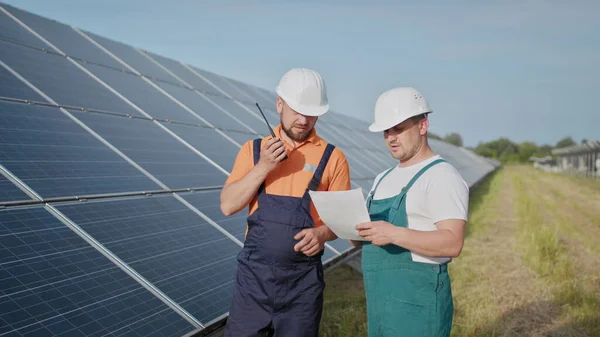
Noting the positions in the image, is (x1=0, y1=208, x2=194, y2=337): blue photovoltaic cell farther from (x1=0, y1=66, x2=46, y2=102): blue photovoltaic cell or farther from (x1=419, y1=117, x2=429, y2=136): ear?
(x1=0, y1=66, x2=46, y2=102): blue photovoltaic cell

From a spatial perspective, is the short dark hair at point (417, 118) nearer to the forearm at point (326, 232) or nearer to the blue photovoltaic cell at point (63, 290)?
the forearm at point (326, 232)

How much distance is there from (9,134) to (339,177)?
116 inches

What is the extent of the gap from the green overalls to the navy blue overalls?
0.39 metres

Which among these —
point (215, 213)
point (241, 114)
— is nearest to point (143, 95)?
point (241, 114)

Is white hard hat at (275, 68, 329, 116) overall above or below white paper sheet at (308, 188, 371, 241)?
above

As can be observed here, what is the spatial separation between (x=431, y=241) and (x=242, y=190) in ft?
3.60

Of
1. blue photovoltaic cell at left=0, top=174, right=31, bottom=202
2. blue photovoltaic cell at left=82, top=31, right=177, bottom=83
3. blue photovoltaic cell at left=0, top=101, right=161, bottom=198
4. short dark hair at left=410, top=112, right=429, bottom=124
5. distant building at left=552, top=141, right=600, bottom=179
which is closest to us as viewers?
short dark hair at left=410, top=112, right=429, bottom=124

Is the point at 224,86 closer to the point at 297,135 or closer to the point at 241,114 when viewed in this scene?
the point at 241,114

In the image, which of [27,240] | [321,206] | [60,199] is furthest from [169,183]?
[321,206]

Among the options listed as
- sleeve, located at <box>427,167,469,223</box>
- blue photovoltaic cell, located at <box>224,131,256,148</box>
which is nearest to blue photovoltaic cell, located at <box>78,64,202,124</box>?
blue photovoltaic cell, located at <box>224,131,256,148</box>

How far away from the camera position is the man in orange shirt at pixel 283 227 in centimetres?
303

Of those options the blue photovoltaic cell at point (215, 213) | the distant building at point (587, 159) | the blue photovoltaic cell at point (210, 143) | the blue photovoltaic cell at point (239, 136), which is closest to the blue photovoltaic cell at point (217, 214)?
the blue photovoltaic cell at point (215, 213)

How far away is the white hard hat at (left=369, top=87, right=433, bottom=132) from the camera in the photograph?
115 inches

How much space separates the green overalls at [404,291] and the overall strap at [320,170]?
401 mm
